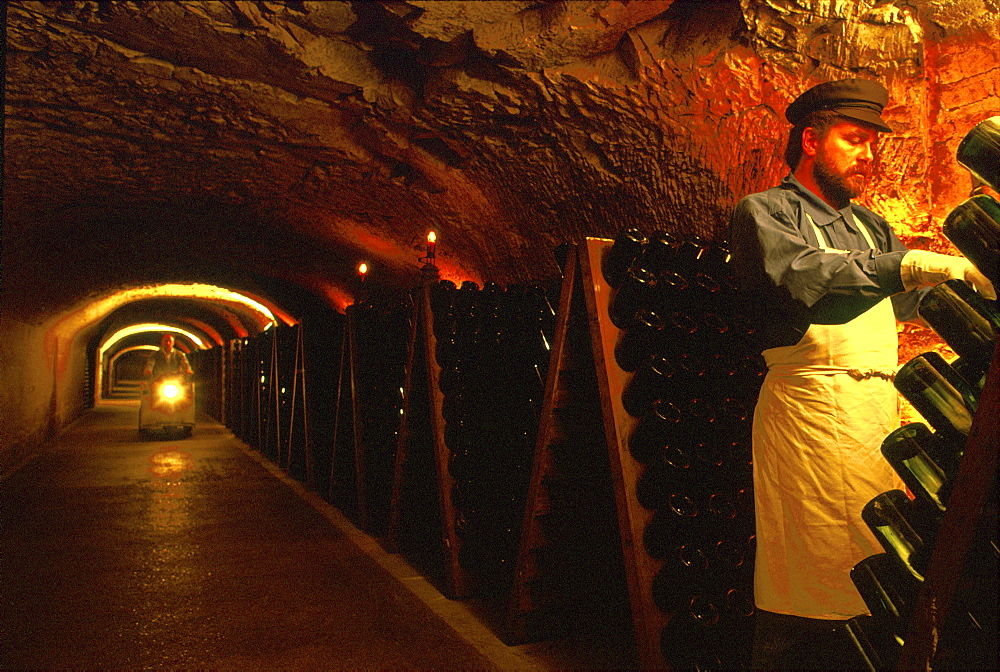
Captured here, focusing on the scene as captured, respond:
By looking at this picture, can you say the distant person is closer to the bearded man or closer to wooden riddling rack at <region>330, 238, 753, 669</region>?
wooden riddling rack at <region>330, 238, 753, 669</region>

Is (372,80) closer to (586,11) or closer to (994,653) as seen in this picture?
(586,11)

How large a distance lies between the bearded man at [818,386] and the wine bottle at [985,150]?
426 mm

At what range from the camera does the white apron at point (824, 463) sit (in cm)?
178

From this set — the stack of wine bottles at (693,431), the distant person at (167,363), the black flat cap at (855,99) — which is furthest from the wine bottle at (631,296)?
the distant person at (167,363)

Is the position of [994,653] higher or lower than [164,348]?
lower

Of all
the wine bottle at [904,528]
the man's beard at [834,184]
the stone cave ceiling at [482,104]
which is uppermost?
the stone cave ceiling at [482,104]

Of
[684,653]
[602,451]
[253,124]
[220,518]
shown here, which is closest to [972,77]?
[602,451]

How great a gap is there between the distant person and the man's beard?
478 inches

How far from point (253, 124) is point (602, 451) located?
133 inches

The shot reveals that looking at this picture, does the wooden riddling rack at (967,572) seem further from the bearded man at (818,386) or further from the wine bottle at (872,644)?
the bearded man at (818,386)

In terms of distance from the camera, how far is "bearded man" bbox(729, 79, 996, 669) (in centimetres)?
178

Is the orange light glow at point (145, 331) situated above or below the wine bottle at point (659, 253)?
above

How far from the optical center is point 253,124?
4.62m

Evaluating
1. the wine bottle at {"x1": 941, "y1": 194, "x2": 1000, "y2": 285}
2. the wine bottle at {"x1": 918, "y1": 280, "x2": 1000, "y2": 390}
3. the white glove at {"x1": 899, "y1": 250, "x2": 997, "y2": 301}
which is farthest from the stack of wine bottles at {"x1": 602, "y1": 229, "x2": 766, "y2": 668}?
the wine bottle at {"x1": 941, "y1": 194, "x2": 1000, "y2": 285}
